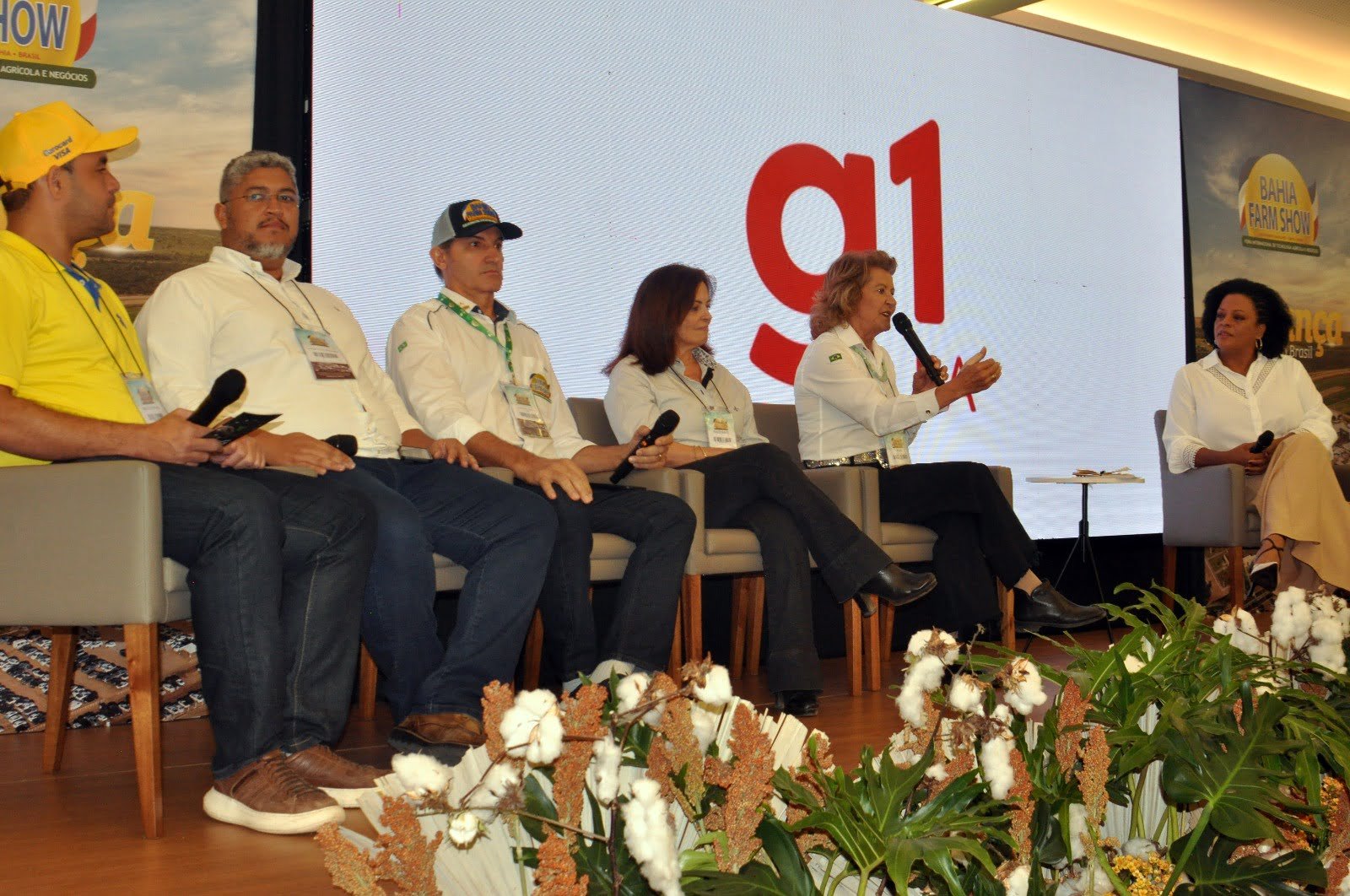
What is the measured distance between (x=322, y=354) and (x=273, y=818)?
110cm

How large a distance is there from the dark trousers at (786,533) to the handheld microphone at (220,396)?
1.58 m

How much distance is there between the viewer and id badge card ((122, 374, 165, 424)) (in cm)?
238

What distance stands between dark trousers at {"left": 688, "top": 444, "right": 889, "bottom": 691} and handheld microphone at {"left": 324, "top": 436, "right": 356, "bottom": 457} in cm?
112

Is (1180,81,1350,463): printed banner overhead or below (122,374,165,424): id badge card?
overhead

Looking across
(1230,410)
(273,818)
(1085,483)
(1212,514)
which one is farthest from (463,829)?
(1230,410)

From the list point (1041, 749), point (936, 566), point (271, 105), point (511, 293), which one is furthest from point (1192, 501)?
point (1041, 749)

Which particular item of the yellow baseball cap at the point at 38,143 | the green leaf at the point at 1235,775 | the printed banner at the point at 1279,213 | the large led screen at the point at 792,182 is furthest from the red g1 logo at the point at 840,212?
the green leaf at the point at 1235,775

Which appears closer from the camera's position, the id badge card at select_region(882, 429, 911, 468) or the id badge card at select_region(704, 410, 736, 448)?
the id badge card at select_region(704, 410, 736, 448)

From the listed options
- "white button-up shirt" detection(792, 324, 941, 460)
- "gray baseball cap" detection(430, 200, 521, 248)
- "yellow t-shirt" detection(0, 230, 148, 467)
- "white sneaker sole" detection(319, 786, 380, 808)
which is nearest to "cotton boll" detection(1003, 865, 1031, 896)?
"white sneaker sole" detection(319, 786, 380, 808)

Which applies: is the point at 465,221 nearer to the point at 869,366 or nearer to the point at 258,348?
the point at 258,348

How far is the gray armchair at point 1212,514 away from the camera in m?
4.68

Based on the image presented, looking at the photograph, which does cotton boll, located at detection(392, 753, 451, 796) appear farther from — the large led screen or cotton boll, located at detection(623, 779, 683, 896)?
the large led screen

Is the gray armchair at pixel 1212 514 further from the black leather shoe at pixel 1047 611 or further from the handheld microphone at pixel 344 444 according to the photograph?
the handheld microphone at pixel 344 444

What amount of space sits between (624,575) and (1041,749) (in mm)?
1870
